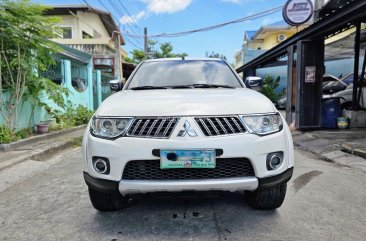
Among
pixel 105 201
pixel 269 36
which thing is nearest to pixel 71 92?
pixel 105 201

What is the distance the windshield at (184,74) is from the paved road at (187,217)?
1.31 meters

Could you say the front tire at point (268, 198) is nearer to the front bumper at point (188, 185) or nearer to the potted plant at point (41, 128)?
the front bumper at point (188, 185)

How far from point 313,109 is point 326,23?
8.52 feet

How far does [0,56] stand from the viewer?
6734 millimetres

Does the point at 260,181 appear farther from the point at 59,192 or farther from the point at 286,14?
the point at 286,14

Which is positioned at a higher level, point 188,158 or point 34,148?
point 188,158

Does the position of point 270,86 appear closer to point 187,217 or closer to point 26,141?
point 26,141

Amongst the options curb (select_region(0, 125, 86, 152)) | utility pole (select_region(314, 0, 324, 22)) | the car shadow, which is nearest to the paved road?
the car shadow

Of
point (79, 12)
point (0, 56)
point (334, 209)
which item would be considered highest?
point (79, 12)

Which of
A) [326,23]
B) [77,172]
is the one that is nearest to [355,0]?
[326,23]

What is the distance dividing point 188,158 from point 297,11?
12992 mm

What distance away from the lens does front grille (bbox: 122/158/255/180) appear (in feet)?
8.64

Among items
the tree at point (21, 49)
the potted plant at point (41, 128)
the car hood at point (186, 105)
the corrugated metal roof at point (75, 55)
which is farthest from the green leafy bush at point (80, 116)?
the car hood at point (186, 105)

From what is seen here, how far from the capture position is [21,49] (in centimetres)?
710
